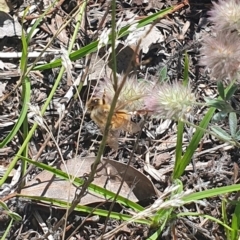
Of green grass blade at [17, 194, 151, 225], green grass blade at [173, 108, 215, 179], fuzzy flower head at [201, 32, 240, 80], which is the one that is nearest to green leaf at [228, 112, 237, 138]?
green grass blade at [173, 108, 215, 179]

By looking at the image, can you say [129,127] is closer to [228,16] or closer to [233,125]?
[233,125]

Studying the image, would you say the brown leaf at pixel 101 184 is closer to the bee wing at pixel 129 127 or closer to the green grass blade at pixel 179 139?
the green grass blade at pixel 179 139

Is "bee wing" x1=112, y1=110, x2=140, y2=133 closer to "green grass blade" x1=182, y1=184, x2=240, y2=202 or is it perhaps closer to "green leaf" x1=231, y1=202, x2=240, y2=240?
"green grass blade" x1=182, y1=184, x2=240, y2=202

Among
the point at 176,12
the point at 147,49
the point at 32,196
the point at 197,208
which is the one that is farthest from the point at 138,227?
the point at 176,12

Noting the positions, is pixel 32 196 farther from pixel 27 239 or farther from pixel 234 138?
pixel 234 138

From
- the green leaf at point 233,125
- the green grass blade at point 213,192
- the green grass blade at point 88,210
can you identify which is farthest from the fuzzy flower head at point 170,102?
the green grass blade at point 88,210

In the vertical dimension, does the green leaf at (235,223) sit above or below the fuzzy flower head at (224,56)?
below

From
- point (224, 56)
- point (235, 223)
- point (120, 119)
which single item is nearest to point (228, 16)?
point (224, 56)
